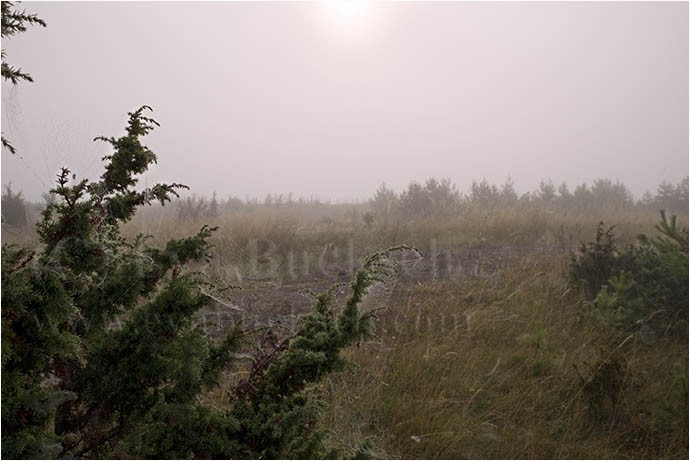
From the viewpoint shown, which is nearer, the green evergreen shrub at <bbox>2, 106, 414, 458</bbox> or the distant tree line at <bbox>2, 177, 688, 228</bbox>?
the green evergreen shrub at <bbox>2, 106, 414, 458</bbox>

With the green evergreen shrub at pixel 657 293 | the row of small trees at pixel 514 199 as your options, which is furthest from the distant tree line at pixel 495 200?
the green evergreen shrub at pixel 657 293

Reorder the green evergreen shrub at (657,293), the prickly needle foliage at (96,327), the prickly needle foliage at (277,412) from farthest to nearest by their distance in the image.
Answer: the green evergreen shrub at (657,293) < the prickly needle foliage at (277,412) < the prickly needle foliage at (96,327)

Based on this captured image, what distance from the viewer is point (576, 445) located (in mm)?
2762

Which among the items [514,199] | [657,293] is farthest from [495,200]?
[657,293]

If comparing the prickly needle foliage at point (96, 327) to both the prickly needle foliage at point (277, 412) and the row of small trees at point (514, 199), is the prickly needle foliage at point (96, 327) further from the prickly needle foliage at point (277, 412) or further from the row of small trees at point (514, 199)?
the row of small trees at point (514, 199)

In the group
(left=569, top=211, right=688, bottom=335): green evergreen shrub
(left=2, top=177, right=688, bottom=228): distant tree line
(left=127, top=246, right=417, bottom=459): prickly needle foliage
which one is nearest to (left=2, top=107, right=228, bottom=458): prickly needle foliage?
(left=127, top=246, right=417, bottom=459): prickly needle foliage

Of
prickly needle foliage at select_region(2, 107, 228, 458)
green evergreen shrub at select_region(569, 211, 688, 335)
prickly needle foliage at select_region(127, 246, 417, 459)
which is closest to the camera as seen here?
prickly needle foliage at select_region(2, 107, 228, 458)

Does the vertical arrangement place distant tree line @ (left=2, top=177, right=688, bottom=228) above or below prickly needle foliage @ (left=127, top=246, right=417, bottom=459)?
above

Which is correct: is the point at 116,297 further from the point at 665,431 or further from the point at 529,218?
the point at 529,218

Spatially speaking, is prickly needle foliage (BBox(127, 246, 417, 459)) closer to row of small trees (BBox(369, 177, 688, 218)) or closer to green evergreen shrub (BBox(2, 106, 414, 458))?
green evergreen shrub (BBox(2, 106, 414, 458))

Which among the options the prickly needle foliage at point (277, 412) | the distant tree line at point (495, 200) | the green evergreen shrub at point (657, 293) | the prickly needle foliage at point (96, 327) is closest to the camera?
the prickly needle foliage at point (96, 327)

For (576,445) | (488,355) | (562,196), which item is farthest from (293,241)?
(562,196)

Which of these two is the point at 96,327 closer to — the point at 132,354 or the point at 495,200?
the point at 132,354

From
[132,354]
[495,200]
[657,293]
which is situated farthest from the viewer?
[495,200]
